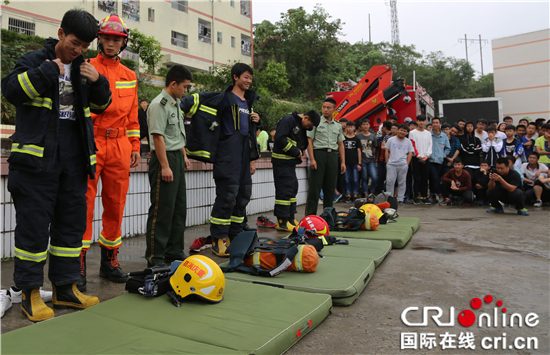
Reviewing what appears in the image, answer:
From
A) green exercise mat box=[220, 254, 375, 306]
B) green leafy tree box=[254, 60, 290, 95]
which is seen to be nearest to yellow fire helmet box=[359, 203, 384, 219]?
green exercise mat box=[220, 254, 375, 306]

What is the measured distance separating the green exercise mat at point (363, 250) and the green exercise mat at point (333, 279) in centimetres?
22

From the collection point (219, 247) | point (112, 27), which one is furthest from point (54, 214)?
point (219, 247)

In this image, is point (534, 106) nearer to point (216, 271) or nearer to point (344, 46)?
point (344, 46)

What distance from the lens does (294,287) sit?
3.20m

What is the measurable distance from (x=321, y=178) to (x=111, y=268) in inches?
157

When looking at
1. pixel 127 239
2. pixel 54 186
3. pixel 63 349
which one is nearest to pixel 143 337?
pixel 63 349

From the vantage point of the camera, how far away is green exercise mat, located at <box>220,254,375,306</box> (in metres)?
3.03

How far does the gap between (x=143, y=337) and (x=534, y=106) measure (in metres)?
33.8

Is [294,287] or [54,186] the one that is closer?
[54,186]

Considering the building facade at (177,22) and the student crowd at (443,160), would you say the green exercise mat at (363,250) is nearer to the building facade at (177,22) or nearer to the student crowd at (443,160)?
the student crowd at (443,160)

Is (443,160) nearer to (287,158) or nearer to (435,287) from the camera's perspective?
(287,158)

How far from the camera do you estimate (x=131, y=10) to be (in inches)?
922

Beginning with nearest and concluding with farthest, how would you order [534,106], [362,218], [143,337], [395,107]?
[143,337]
[362,218]
[395,107]
[534,106]

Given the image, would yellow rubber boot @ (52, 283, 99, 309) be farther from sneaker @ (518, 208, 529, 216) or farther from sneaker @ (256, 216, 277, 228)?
sneaker @ (518, 208, 529, 216)
